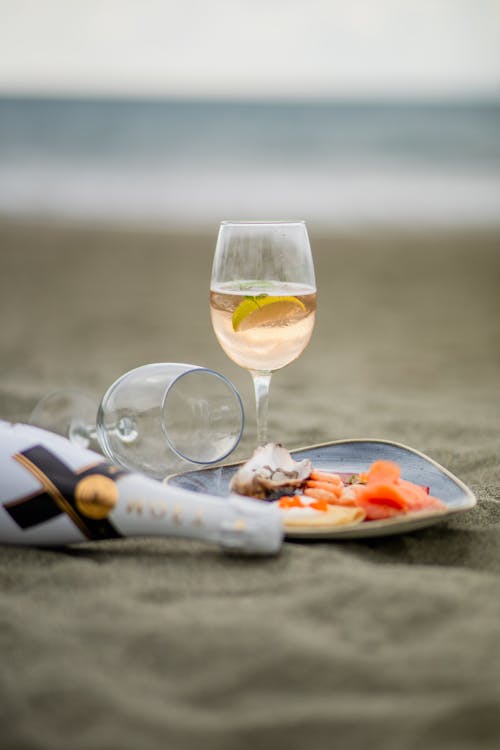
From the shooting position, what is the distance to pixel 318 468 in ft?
6.53

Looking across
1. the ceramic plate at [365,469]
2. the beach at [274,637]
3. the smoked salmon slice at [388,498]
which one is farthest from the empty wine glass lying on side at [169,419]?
the smoked salmon slice at [388,498]

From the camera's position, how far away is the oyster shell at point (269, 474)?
174cm

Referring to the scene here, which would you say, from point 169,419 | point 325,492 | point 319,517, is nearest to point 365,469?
point 325,492

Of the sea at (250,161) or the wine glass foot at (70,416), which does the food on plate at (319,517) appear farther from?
the sea at (250,161)

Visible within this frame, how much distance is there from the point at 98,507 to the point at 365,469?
2.21 ft

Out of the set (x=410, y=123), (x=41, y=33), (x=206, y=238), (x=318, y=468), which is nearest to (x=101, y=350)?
(x=318, y=468)

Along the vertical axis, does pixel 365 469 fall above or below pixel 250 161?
below

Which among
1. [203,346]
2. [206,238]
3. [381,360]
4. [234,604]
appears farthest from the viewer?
[206,238]

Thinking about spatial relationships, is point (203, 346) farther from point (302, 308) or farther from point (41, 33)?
point (41, 33)

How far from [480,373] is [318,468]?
220 centimetres

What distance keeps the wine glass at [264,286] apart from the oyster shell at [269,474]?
0.27 meters

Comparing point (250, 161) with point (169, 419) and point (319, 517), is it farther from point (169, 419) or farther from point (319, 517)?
point (319, 517)

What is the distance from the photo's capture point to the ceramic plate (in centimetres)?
159

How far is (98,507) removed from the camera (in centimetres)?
157
